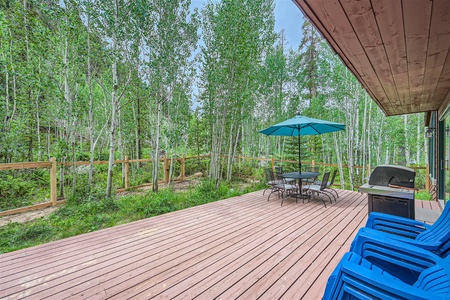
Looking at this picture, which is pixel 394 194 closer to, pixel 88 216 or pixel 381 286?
pixel 381 286

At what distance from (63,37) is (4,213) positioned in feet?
13.7

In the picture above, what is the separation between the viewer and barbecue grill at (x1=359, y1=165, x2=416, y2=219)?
2.72 m

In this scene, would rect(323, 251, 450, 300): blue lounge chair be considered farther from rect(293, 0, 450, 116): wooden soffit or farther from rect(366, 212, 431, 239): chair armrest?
rect(293, 0, 450, 116): wooden soffit

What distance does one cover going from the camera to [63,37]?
15.5 feet

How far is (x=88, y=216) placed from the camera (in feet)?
12.8

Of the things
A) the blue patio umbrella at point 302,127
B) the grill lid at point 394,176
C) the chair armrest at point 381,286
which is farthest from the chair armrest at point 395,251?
the blue patio umbrella at point 302,127

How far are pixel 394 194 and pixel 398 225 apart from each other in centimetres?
109

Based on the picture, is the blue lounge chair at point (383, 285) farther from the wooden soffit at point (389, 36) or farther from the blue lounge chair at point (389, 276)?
the wooden soffit at point (389, 36)

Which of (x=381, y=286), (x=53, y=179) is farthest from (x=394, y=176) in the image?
(x=53, y=179)

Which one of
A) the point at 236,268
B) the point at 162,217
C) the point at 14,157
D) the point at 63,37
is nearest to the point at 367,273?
the point at 236,268

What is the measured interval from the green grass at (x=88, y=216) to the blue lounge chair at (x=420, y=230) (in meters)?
3.66

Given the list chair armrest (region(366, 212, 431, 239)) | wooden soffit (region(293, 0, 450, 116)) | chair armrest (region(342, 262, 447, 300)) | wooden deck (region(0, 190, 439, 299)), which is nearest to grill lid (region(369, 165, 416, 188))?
wooden deck (region(0, 190, 439, 299))

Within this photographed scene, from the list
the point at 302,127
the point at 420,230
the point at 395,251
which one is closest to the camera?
the point at 395,251

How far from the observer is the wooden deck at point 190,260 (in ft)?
5.92
